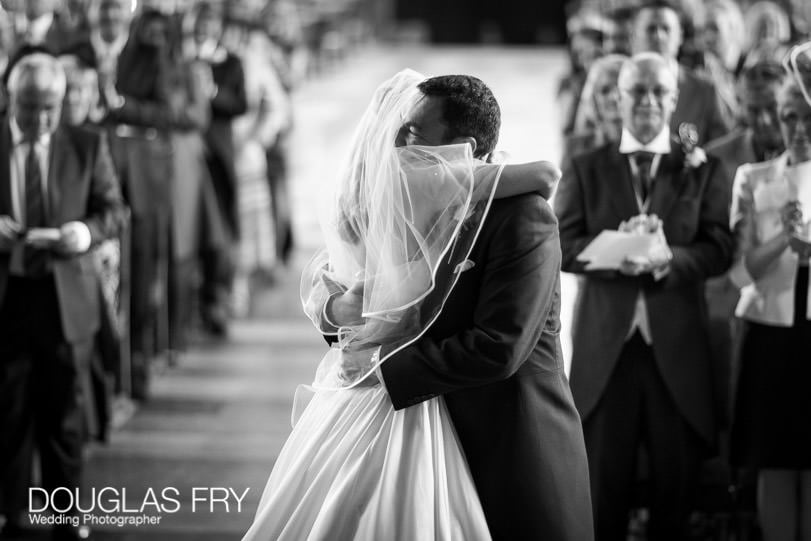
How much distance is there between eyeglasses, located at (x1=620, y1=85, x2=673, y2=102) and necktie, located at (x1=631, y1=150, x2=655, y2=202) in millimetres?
195

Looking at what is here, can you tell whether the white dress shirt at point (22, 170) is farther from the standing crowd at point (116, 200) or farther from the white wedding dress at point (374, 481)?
the white wedding dress at point (374, 481)

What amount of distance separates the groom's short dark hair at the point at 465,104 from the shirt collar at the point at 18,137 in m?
2.30

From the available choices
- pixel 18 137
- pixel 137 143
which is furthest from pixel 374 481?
pixel 137 143

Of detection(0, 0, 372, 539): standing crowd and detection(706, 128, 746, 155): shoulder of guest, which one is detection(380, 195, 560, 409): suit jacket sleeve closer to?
detection(0, 0, 372, 539): standing crowd

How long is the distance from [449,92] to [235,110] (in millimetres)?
5931

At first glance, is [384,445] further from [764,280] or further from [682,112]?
[682,112]

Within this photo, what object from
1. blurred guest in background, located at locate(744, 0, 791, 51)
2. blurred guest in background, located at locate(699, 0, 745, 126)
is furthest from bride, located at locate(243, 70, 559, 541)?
blurred guest in background, located at locate(744, 0, 791, 51)

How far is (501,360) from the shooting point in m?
2.93

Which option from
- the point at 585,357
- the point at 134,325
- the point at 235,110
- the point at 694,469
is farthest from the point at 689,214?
the point at 235,110

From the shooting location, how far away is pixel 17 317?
4828mm

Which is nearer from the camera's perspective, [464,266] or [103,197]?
[464,266]

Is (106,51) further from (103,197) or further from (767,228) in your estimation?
(767,228)

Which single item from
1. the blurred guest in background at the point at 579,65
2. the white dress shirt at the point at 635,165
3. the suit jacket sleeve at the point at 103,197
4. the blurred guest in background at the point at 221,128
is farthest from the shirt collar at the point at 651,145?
the blurred guest in background at the point at 221,128

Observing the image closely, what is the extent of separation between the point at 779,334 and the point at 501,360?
5.54 ft
